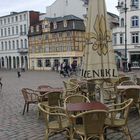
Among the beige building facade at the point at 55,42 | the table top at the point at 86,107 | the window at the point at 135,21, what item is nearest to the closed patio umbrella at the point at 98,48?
the table top at the point at 86,107

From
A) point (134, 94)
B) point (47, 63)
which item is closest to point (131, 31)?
point (47, 63)

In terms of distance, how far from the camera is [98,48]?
8305 mm

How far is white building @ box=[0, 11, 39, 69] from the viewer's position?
7669 centimetres

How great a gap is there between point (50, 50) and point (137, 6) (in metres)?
18.3

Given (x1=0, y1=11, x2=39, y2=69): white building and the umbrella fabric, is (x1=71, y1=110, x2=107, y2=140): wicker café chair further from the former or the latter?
(x1=0, y1=11, x2=39, y2=69): white building

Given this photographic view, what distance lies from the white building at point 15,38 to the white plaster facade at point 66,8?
5.68 m

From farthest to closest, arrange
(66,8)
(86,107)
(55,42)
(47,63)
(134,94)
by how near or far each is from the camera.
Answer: (66,8) → (47,63) → (55,42) → (134,94) → (86,107)

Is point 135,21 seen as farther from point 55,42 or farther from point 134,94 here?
point 134,94

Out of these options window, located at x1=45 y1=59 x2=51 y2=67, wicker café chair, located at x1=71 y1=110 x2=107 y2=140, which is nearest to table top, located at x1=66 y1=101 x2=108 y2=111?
wicker café chair, located at x1=71 y1=110 x2=107 y2=140

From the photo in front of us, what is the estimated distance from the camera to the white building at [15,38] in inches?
3019

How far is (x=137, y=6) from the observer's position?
56.4 metres

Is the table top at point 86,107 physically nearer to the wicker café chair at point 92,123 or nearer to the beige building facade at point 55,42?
the wicker café chair at point 92,123

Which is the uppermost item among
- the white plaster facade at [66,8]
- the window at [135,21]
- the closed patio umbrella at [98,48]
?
the white plaster facade at [66,8]

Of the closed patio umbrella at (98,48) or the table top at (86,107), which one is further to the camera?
the closed patio umbrella at (98,48)
